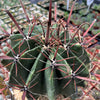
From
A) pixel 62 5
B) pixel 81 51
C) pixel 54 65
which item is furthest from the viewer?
pixel 62 5

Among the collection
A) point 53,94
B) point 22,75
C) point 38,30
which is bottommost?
point 53,94

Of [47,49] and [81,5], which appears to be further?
[81,5]

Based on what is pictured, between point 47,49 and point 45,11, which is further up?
point 45,11

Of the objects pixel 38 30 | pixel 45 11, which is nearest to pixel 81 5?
pixel 45 11

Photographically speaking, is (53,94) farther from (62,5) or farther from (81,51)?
(62,5)

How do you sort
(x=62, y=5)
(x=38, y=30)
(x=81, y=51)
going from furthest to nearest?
(x=62, y=5)
(x=38, y=30)
(x=81, y=51)

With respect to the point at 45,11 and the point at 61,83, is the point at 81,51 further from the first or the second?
the point at 45,11

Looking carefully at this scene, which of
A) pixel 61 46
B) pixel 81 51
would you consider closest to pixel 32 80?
pixel 61 46

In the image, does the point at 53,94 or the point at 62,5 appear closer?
the point at 53,94

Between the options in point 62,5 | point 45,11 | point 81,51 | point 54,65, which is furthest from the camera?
point 62,5
